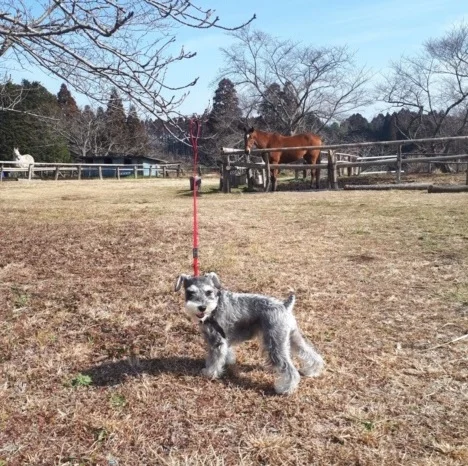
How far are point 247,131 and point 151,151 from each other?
40.5m

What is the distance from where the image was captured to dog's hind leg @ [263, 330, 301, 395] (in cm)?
316

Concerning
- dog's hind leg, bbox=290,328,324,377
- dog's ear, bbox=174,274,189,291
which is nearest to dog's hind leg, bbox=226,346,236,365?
dog's hind leg, bbox=290,328,324,377

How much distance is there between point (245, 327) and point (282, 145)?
1378 centimetres

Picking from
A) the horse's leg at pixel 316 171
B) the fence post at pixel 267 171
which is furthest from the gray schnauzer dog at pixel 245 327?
the horse's leg at pixel 316 171

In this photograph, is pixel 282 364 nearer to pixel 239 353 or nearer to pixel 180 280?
pixel 239 353

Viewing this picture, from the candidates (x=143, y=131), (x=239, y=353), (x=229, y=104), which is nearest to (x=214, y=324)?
(x=239, y=353)

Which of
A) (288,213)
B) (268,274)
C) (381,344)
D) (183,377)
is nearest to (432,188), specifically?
(288,213)

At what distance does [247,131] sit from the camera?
15.7m

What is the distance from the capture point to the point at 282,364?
3.15 metres

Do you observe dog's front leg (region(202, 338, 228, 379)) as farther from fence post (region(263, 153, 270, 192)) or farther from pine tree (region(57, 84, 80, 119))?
pine tree (region(57, 84, 80, 119))

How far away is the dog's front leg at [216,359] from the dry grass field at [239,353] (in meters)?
0.07

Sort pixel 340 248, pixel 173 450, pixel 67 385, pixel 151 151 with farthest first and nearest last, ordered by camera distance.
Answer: pixel 151 151
pixel 340 248
pixel 67 385
pixel 173 450

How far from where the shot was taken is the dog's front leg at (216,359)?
131 inches

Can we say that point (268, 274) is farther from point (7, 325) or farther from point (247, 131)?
point (247, 131)
